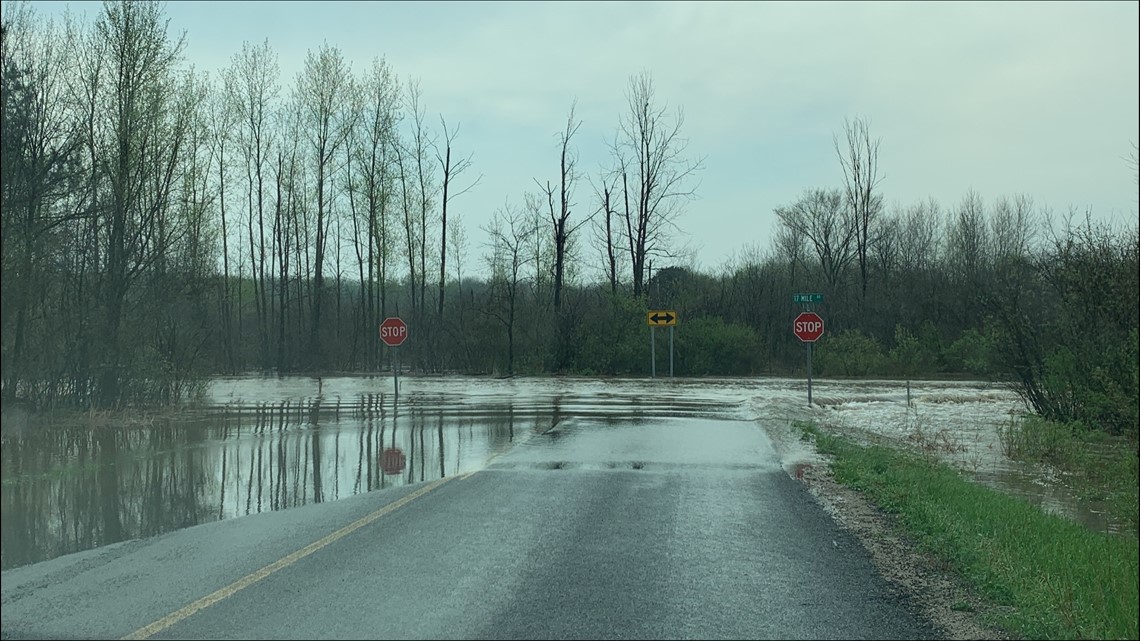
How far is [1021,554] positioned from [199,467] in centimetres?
1084

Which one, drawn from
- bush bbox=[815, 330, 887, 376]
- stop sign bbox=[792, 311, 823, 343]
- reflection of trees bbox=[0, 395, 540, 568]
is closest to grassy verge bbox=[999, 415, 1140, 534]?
stop sign bbox=[792, 311, 823, 343]

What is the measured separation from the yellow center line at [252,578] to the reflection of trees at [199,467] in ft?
3.61

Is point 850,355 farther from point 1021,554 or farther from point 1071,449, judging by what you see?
point 1021,554

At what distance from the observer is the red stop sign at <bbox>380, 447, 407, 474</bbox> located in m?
13.6

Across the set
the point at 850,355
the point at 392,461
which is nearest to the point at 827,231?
the point at 850,355

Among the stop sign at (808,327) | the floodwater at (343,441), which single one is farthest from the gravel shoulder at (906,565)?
the stop sign at (808,327)

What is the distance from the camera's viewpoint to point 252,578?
708 centimetres

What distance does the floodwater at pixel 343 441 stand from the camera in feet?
32.8

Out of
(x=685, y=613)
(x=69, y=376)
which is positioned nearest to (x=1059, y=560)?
(x=685, y=613)

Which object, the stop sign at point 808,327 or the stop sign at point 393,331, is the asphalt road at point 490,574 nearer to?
the stop sign at point 808,327

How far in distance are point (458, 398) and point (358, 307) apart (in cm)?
2842

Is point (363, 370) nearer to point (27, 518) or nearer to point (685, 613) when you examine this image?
point (27, 518)

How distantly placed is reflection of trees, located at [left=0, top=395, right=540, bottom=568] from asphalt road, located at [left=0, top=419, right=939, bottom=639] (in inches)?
26.5

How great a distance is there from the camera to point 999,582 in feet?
23.3
